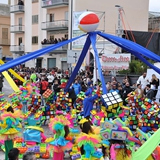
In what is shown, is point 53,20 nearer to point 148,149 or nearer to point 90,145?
point 90,145

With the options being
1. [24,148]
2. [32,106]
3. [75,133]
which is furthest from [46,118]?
[75,133]

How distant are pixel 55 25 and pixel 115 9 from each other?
7216 mm

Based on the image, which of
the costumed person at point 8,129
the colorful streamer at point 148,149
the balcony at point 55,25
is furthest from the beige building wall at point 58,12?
the colorful streamer at point 148,149

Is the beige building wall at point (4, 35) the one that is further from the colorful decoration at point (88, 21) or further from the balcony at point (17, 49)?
the colorful decoration at point (88, 21)

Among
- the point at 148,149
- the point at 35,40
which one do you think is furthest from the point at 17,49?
the point at 148,149

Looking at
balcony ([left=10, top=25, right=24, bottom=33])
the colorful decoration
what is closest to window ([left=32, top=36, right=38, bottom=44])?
balcony ([left=10, top=25, right=24, bottom=33])

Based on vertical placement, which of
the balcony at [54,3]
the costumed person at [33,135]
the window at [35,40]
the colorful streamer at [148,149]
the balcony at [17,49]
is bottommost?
the costumed person at [33,135]

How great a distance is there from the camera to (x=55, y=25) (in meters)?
35.7

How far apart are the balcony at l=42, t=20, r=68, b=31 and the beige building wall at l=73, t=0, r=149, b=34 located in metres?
2.46

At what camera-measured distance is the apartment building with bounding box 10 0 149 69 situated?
33625 millimetres

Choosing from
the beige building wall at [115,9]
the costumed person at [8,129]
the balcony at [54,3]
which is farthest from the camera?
the balcony at [54,3]

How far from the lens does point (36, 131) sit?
7.26 metres

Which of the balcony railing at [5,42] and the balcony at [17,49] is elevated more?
the balcony railing at [5,42]

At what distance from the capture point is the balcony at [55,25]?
34.8m
